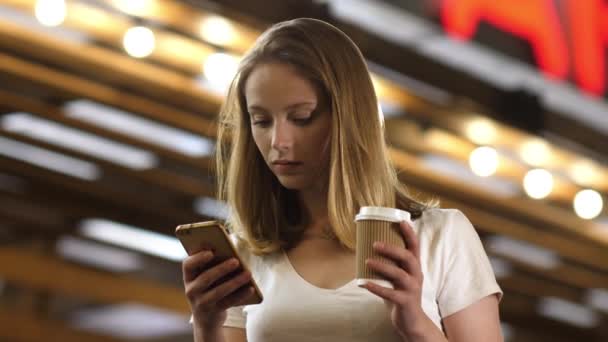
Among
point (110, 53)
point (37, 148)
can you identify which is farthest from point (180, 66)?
point (37, 148)

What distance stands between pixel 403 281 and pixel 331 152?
1.06 feet

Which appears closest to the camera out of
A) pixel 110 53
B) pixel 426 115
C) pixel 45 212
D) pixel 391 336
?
pixel 391 336

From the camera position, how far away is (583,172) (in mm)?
6098

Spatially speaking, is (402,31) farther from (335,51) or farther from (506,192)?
(335,51)

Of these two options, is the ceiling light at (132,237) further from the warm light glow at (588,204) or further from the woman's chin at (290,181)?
the woman's chin at (290,181)

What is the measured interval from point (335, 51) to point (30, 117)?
409 centimetres

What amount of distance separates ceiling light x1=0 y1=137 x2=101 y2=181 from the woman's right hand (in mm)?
4446

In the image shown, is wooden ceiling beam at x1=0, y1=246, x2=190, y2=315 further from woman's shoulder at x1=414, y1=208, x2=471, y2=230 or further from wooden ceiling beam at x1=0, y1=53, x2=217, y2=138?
woman's shoulder at x1=414, y1=208, x2=471, y2=230

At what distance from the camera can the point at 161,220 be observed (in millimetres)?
6770

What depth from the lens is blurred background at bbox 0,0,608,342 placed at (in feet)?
15.0

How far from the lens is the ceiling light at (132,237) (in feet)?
22.7

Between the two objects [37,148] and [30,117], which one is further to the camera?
[37,148]

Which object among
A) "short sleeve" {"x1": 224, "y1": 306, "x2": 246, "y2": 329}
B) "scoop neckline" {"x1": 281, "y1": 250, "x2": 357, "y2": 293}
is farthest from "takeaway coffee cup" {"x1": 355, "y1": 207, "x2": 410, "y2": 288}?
"short sleeve" {"x1": 224, "y1": 306, "x2": 246, "y2": 329}

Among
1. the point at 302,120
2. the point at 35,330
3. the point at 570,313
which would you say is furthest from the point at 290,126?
the point at 570,313
